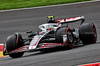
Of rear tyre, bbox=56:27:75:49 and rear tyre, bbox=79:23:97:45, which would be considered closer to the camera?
rear tyre, bbox=56:27:75:49

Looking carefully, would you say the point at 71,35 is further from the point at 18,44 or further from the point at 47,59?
the point at 47,59

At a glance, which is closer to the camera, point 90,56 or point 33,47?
point 90,56

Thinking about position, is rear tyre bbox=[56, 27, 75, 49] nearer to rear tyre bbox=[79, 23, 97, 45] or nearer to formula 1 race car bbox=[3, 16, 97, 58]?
formula 1 race car bbox=[3, 16, 97, 58]

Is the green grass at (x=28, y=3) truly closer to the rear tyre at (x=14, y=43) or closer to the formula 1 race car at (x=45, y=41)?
the formula 1 race car at (x=45, y=41)

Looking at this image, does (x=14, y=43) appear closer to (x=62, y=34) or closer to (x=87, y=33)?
(x=62, y=34)

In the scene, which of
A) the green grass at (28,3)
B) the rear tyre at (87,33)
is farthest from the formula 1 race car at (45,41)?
the green grass at (28,3)

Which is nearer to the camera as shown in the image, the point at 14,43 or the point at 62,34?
the point at 62,34

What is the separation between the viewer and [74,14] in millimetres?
17359

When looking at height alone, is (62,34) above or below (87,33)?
above

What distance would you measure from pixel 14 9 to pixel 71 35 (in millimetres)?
10153

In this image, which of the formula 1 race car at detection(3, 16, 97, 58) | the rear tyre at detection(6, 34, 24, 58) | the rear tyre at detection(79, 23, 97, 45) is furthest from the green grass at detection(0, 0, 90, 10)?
the rear tyre at detection(6, 34, 24, 58)

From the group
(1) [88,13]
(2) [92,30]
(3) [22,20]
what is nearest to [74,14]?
(1) [88,13]

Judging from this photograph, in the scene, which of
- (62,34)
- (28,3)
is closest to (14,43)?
(62,34)

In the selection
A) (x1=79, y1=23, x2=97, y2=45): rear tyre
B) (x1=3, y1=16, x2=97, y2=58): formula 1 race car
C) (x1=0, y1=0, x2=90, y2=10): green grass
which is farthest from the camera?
(x1=0, y1=0, x2=90, y2=10): green grass
